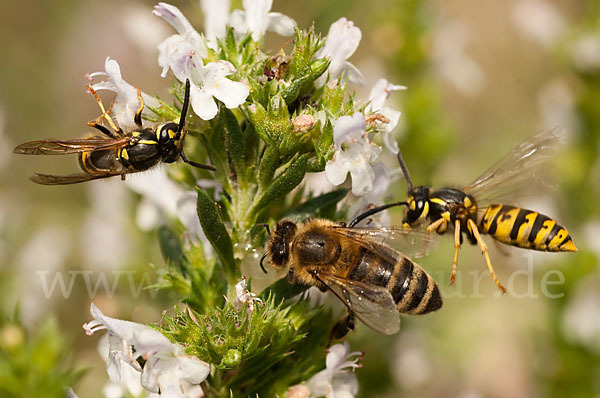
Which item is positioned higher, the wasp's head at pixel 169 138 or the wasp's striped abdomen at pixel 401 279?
the wasp's head at pixel 169 138

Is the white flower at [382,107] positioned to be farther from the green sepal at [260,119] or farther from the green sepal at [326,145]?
the green sepal at [260,119]

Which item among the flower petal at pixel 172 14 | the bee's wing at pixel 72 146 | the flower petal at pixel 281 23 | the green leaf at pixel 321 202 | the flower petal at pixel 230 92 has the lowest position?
the green leaf at pixel 321 202

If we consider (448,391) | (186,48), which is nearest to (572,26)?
(448,391)

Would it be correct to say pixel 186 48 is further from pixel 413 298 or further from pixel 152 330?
pixel 413 298

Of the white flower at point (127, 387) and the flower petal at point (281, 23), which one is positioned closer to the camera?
the white flower at point (127, 387)

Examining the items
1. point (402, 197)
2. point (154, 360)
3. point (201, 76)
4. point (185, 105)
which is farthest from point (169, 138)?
point (402, 197)

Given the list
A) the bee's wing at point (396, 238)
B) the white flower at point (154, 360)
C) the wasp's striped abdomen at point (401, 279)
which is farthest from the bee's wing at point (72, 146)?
the wasp's striped abdomen at point (401, 279)
